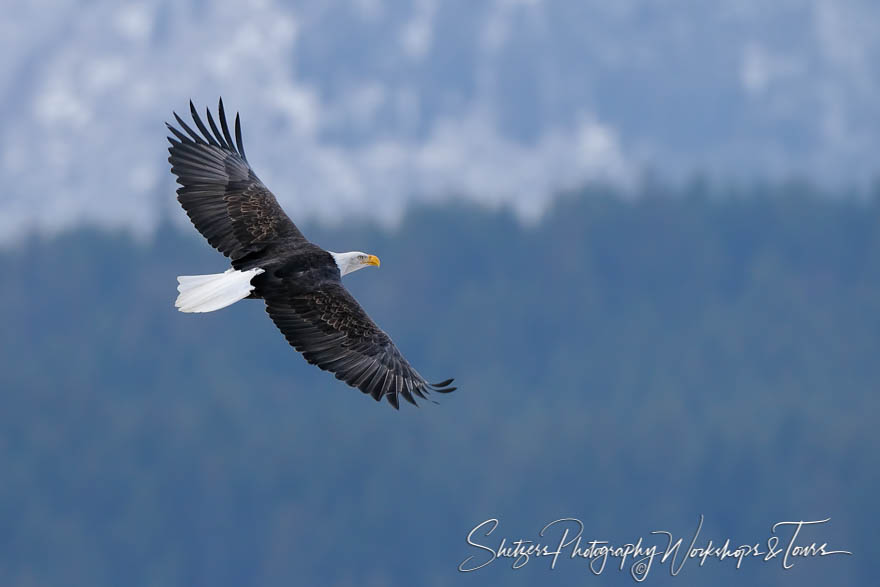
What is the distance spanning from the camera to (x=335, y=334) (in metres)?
11.0

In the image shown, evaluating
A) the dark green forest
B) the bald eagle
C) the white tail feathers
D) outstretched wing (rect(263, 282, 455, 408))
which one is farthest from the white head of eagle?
the dark green forest

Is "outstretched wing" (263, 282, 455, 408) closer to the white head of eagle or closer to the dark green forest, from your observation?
the white head of eagle

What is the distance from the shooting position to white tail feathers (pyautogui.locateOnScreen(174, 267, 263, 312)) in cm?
1063

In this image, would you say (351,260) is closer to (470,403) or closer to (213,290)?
(213,290)

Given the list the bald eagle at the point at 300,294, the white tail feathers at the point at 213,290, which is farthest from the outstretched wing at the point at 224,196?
the white tail feathers at the point at 213,290

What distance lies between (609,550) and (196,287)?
234 inches

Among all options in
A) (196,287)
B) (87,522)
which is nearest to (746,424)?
(87,522)

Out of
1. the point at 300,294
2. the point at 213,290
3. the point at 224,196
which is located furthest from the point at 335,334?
the point at 224,196

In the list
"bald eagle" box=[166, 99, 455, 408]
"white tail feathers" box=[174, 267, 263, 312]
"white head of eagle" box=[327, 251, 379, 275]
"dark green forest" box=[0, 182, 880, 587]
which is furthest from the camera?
"dark green forest" box=[0, 182, 880, 587]

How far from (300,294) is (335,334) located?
1.24 ft

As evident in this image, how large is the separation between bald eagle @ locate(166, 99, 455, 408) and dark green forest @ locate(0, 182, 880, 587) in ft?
166

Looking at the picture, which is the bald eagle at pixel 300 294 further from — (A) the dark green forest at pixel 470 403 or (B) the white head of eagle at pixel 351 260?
(A) the dark green forest at pixel 470 403

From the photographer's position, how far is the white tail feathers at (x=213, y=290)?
419 inches

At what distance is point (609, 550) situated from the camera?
49.6ft
